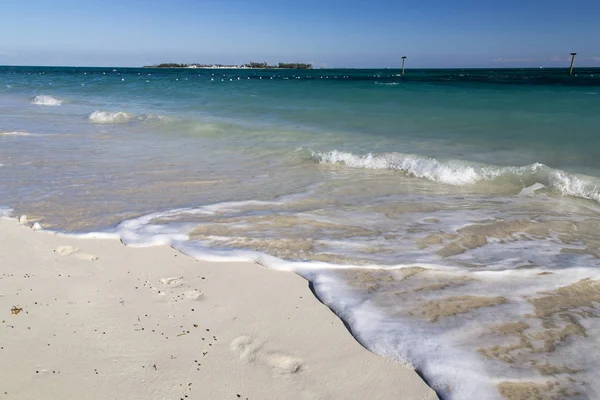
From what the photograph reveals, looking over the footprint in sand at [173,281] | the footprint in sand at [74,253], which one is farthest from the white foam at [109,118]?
the footprint in sand at [173,281]

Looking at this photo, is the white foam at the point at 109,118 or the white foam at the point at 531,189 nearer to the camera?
the white foam at the point at 531,189

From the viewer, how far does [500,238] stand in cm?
483

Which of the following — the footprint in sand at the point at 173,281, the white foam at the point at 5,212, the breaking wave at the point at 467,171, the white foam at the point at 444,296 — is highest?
the breaking wave at the point at 467,171

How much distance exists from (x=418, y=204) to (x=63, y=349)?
15.6 ft

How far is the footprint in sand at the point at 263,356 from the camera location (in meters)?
2.63

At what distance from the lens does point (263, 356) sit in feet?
8.91

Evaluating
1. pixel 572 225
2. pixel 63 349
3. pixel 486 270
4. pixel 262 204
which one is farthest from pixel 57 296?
pixel 572 225

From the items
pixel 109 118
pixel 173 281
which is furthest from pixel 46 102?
pixel 173 281

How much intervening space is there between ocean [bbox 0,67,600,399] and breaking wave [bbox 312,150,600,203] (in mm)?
32

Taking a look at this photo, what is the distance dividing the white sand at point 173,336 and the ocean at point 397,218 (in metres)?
0.25

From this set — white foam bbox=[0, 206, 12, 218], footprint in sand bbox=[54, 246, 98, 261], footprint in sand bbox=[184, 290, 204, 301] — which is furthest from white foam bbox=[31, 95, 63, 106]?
footprint in sand bbox=[184, 290, 204, 301]

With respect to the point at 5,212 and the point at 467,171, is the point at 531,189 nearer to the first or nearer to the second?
the point at 467,171

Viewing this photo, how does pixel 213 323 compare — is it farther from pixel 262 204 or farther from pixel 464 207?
pixel 464 207

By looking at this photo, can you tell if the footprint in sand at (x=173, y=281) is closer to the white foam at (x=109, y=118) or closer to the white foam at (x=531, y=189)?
the white foam at (x=531, y=189)
